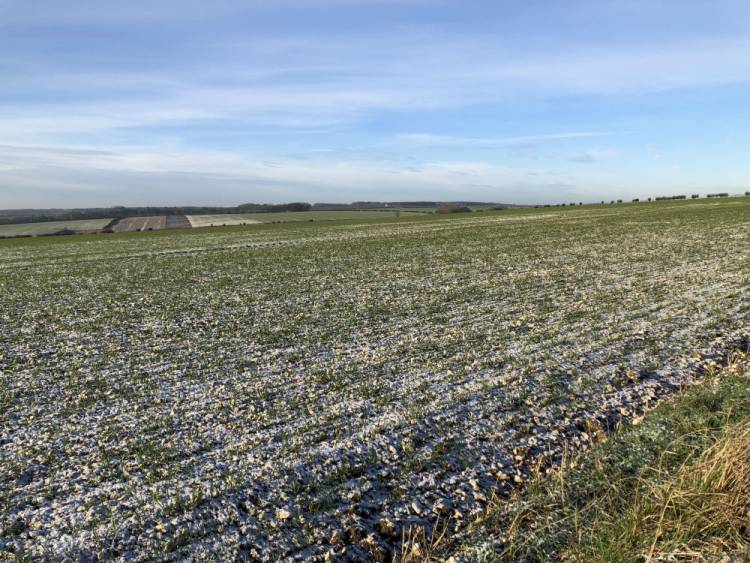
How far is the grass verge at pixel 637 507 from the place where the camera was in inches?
189

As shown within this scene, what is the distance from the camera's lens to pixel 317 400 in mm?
9336

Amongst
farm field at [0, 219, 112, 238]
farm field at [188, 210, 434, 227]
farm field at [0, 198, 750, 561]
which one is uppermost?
farm field at [188, 210, 434, 227]

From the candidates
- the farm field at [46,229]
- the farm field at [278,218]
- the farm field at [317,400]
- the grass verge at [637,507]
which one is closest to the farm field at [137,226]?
the farm field at [46,229]

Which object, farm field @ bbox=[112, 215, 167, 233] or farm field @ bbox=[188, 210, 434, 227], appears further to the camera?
farm field @ bbox=[188, 210, 434, 227]

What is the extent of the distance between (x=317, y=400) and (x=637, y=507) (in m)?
5.43

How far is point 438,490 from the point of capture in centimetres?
627

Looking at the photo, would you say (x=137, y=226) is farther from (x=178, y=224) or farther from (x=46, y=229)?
(x=46, y=229)

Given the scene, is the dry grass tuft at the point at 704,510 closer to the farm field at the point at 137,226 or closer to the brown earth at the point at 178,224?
the farm field at the point at 137,226

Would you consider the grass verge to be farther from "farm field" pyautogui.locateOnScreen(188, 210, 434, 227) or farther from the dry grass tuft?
"farm field" pyautogui.locateOnScreen(188, 210, 434, 227)

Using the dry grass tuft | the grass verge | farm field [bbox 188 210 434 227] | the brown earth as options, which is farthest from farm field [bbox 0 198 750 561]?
farm field [bbox 188 210 434 227]

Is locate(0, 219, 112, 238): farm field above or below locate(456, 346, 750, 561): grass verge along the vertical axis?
above

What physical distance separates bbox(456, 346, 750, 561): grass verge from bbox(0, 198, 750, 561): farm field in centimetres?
45

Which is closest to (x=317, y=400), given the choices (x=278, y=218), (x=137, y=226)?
(x=137, y=226)

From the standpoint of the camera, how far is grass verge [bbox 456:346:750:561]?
15.7 feet
